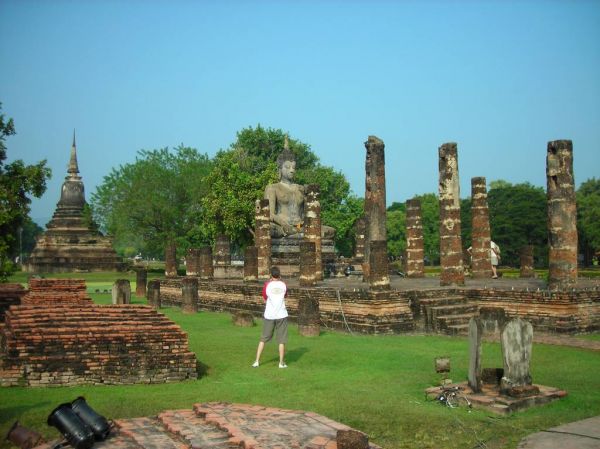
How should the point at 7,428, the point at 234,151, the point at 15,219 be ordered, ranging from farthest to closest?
the point at 234,151, the point at 15,219, the point at 7,428

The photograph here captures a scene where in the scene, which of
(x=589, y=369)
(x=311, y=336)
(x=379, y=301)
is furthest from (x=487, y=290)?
(x=589, y=369)

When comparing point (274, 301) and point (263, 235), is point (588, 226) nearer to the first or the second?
point (263, 235)

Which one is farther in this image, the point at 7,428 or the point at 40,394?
the point at 40,394

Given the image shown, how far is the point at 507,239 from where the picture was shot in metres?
54.7

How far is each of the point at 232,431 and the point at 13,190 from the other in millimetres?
10873

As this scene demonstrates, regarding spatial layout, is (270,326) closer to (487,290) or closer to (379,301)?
(379,301)

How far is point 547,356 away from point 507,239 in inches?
1777

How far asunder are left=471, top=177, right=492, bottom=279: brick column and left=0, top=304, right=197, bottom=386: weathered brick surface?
14520 millimetres

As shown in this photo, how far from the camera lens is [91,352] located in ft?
29.6

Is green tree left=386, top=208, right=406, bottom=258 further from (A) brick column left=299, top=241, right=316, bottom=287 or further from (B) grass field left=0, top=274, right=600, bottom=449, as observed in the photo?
(B) grass field left=0, top=274, right=600, bottom=449

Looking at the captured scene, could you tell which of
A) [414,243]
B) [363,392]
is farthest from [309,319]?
[414,243]

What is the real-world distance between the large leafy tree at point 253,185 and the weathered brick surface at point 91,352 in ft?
104

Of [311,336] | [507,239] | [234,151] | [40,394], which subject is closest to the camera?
[40,394]

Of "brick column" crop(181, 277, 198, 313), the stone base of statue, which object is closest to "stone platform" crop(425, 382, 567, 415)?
"brick column" crop(181, 277, 198, 313)
